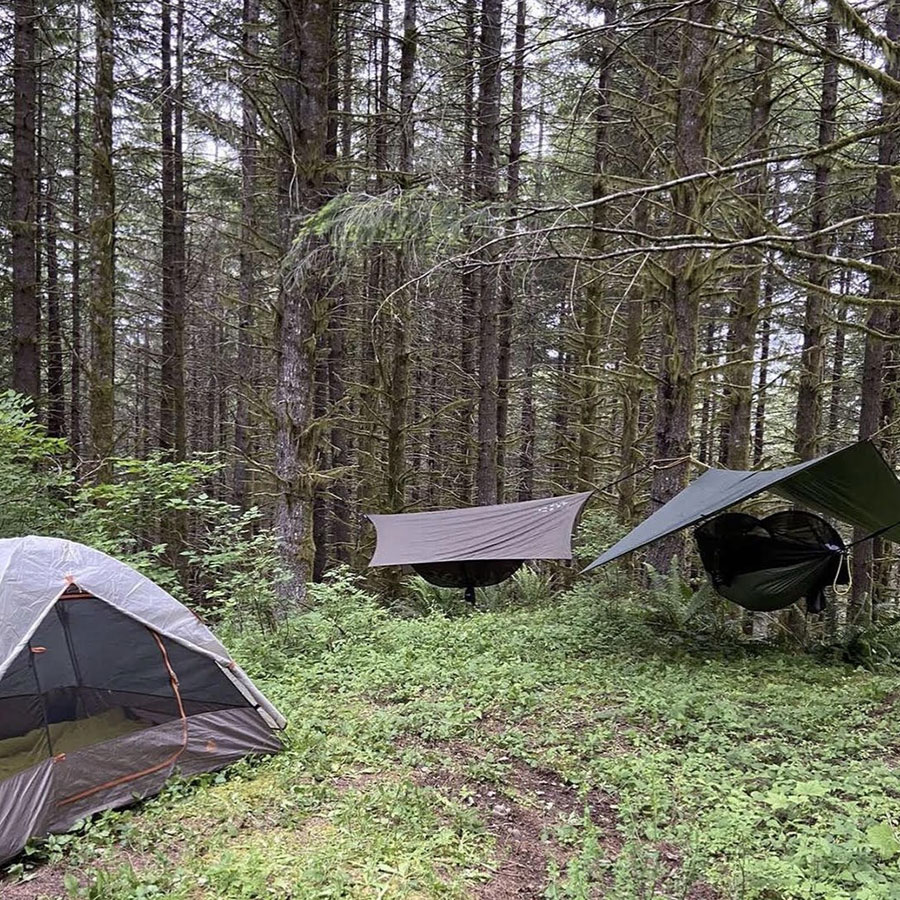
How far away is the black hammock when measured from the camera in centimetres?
427

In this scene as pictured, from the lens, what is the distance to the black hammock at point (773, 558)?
4273 mm

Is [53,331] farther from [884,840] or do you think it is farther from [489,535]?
[884,840]

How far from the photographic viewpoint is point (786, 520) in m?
4.39

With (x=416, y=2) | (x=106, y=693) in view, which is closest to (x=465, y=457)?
(x=416, y=2)

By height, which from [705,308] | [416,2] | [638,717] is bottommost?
[638,717]

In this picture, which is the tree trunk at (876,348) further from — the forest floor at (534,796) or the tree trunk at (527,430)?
the tree trunk at (527,430)

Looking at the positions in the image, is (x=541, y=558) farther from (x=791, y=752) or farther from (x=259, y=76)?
(x=259, y=76)

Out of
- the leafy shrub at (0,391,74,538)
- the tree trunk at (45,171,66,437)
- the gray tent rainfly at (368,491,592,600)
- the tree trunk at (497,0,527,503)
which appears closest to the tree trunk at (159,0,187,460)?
the tree trunk at (45,171,66,437)

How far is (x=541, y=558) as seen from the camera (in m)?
4.89

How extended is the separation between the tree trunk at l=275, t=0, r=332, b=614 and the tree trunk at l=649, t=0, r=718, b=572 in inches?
106

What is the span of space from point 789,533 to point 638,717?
192 centimetres

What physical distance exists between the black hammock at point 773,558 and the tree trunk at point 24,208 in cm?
671

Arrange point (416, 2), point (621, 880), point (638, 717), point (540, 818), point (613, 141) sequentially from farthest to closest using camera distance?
point (613, 141) → point (416, 2) → point (638, 717) → point (540, 818) → point (621, 880)

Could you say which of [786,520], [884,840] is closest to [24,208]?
[786,520]
